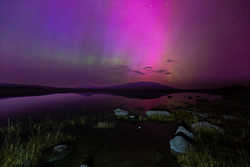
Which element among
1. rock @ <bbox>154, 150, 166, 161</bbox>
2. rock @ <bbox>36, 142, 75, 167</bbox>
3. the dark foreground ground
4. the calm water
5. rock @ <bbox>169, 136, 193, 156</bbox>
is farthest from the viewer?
the calm water

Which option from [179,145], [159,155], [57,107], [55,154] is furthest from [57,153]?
[57,107]

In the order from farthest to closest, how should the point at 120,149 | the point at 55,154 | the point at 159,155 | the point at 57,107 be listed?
the point at 57,107
the point at 120,149
the point at 159,155
the point at 55,154

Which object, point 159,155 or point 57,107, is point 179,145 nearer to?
point 159,155

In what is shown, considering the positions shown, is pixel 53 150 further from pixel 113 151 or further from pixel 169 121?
pixel 169 121

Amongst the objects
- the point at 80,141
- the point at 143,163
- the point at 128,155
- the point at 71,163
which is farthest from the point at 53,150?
the point at 143,163

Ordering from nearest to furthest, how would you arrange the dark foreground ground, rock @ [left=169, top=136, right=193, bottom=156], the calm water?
the dark foreground ground → rock @ [left=169, top=136, right=193, bottom=156] → the calm water

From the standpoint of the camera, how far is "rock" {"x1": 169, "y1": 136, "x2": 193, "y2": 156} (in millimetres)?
5435

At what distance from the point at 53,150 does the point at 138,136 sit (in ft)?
17.6

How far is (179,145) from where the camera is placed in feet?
18.5

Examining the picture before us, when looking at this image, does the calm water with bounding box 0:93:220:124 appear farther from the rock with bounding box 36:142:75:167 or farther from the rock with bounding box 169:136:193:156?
the rock with bounding box 169:136:193:156

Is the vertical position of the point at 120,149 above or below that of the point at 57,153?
below

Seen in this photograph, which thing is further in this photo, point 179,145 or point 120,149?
point 120,149

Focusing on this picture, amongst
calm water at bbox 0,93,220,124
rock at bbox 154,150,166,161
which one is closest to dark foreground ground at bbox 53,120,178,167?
rock at bbox 154,150,166,161

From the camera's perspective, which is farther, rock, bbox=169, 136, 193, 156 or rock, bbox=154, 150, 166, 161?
rock, bbox=169, 136, 193, 156
